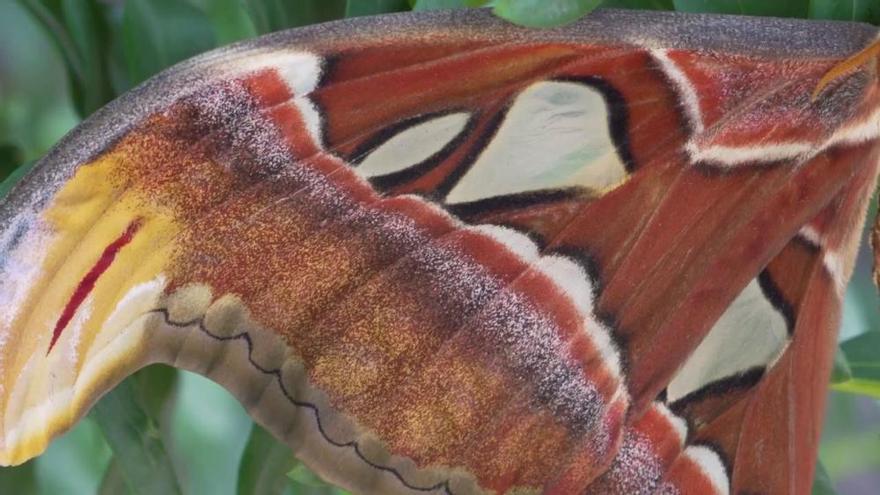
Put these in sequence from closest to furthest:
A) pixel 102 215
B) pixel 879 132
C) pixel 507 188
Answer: pixel 102 215 → pixel 507 188 → pixel 879 132

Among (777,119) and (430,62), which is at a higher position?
(430,62)

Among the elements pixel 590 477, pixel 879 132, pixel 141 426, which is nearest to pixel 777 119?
pixel 879 132

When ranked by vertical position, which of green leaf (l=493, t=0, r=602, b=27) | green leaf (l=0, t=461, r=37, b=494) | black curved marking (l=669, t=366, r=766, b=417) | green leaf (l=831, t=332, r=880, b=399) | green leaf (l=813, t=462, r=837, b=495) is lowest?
green leaf (l=813, t=462, r=837, b=495)

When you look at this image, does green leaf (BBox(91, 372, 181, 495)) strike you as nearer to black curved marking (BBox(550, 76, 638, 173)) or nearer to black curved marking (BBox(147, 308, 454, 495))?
black curved marking (BBox(147, 308, 454, 495))

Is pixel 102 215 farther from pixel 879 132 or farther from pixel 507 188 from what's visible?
pixel 879 132

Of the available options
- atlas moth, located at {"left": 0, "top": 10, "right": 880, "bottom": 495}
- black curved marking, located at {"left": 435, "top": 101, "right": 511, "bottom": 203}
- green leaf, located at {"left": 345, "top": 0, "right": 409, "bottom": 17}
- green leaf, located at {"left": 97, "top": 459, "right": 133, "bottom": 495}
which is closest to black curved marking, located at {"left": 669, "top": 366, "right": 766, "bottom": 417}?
atlas moth, located at {"left": 0, "top": 10, "right": 880, "bottom": 495}

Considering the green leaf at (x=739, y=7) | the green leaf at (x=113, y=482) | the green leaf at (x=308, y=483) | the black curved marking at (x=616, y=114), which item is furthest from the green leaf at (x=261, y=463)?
the green leaf at (x=739, y=7)
